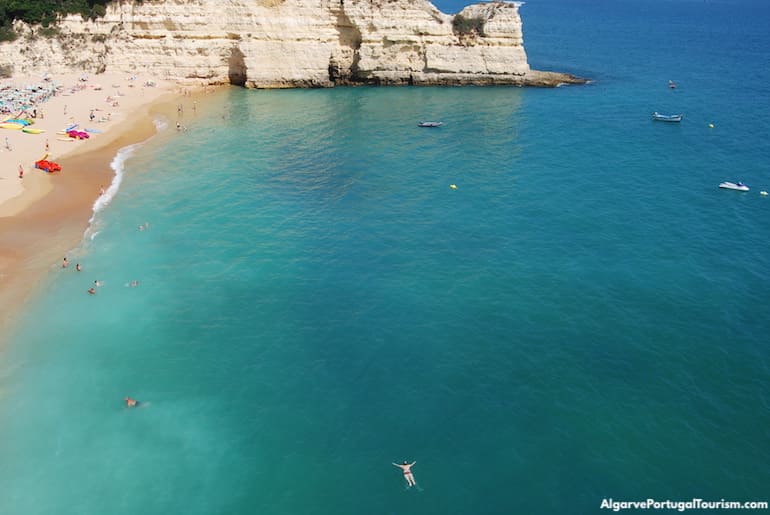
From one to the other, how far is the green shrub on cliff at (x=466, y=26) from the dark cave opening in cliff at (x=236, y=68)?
26952 mm

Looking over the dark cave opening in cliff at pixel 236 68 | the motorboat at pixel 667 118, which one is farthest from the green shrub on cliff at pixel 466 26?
the dark cave opening in cliff at pixel 236 68

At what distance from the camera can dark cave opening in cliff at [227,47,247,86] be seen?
72.2 m

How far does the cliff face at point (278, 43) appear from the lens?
229ft

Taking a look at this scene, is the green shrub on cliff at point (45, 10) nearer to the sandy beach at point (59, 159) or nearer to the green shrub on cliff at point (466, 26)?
the sandy beach at point (59, 159)

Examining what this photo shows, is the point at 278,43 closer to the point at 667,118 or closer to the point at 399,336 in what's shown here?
the point at 667,118

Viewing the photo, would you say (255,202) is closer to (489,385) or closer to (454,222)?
(454,222)

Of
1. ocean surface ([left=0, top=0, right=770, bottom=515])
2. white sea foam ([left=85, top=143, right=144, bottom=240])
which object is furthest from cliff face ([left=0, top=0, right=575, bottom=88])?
white sea foam ([left=85, top=143, right=144, bottom=240])

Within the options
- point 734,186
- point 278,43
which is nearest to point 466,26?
point 278,43

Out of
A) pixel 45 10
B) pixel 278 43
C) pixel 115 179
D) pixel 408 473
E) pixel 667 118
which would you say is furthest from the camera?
pixel 278 43

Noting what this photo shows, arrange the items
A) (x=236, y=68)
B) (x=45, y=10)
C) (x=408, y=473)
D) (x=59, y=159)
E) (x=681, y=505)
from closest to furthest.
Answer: (x=681, y=505), (x=408, y=473), (x=59, y=159), (x=45, y=10), (x=236, y=68)

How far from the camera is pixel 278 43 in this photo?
7119 cm

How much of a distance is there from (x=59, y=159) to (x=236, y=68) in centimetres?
2846

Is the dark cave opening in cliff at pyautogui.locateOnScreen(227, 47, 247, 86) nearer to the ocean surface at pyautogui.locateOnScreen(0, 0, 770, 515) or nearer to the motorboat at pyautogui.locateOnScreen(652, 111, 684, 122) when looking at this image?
the ocean surface at pyautogui.locateOnScreen(0, 0, 770, 515)

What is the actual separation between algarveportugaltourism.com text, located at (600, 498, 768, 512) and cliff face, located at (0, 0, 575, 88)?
6421 cm
